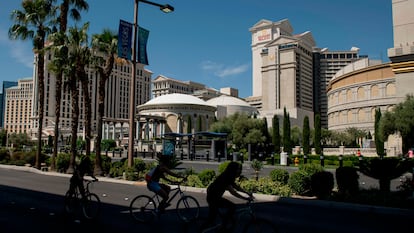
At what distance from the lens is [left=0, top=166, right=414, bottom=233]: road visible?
7.73m

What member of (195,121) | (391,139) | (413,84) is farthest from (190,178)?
(195,121)

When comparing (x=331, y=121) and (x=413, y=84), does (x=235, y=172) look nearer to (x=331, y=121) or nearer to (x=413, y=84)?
(x=413, y=84)

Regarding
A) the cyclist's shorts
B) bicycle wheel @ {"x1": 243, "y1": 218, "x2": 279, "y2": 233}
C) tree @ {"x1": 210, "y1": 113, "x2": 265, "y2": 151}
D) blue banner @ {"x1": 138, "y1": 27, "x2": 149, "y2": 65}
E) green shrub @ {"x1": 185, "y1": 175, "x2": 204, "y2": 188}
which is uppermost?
blue banner @ {"x1": 138, "y1": 27, "x2": 149, "y2": 65}

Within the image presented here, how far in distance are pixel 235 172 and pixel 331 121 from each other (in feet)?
301

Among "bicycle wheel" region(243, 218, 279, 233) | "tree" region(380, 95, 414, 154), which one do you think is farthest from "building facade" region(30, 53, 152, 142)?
"bicycle wheel" region(243, 218, 279, 233)

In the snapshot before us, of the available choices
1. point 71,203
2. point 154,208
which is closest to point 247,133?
point 71,203

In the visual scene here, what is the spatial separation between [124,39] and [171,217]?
Result: 9974mm

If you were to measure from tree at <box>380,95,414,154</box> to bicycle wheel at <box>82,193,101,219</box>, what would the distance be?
25.7 m

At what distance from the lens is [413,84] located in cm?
2673

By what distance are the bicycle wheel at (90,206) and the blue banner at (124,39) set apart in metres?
8.89

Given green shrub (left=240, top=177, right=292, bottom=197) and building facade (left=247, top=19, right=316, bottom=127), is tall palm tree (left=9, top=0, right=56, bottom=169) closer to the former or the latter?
green shrub (left=240, top=177, right=292, bottom=197)

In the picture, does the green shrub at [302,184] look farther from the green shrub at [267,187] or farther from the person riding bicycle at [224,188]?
the person riding bicycle at [224,188]

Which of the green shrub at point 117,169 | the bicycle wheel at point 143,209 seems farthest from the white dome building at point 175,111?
the bicycle wheel at point 143,209

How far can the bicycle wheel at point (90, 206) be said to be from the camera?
8.55 metres
